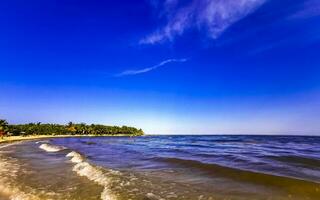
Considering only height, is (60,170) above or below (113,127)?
below

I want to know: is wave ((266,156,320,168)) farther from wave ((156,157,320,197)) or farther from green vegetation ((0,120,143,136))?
green vegetation ((0,120,143,136))

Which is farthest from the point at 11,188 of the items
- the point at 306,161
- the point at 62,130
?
the point at 62,130

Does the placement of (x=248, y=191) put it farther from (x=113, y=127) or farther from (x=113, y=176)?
(x=113, y=127)

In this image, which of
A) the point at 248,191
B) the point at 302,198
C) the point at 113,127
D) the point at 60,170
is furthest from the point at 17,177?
the point at 113,127


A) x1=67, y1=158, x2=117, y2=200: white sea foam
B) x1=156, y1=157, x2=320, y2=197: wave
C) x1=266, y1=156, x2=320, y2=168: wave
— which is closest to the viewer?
x1=67, y1=158, x2=117, y2=200: white sea foam

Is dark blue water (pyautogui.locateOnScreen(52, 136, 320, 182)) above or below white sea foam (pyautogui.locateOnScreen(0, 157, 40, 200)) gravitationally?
above

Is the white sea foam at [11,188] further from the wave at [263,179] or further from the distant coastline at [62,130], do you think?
the distant coastline at [62,130]

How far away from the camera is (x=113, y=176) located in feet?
41.3

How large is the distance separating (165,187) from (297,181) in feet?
16.9

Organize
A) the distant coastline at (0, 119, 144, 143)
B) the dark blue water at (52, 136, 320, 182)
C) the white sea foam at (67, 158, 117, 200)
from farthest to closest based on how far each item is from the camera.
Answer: the distant coastline at (0, 119, 144, 143), the dark blue water at (52, 136, 320, 182), the white sea foam at (67, 158, 117, 200)

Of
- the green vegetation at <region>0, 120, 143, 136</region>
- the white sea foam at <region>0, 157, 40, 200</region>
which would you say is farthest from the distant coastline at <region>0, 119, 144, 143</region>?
the white sea foam at <region>0, 157, 40, 200</region>

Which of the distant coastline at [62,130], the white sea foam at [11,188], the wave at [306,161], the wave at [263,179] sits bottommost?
the white sea foam at [11,188]

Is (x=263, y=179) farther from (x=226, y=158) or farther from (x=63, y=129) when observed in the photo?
(x=63, y=129)

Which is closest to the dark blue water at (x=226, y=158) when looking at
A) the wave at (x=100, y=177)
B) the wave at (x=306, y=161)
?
the wave at (x=306, y=161)
